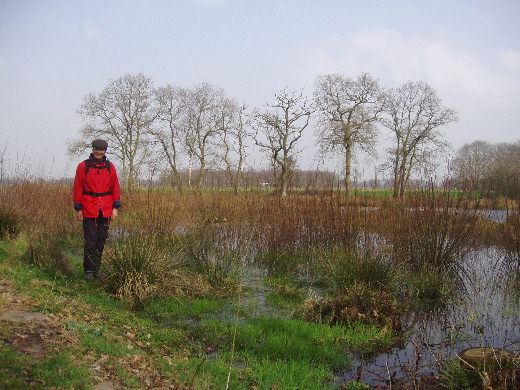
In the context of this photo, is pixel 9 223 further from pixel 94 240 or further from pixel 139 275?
pixel 139 275

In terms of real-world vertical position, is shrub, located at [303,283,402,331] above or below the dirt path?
below

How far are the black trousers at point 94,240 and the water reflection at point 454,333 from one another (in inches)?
163

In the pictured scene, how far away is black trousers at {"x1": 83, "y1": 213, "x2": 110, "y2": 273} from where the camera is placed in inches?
239

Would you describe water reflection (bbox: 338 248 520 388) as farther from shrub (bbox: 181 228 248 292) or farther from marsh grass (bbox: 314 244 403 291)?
shrub (bbox: 181 228 248 292)

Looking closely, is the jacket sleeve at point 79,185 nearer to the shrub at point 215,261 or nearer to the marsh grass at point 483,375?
the shrub at point 215,261

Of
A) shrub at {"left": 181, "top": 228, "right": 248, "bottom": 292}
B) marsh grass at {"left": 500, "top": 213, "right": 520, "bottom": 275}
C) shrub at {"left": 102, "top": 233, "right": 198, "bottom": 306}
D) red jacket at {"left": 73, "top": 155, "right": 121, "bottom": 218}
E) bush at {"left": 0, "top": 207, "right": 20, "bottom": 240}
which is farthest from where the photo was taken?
bush at {"left": 0, "top": 207, "right": 20, "bottom": 240}

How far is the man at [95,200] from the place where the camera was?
5.96 meters

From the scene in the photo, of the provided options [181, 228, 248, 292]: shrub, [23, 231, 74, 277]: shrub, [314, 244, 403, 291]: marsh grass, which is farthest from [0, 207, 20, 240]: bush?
[314, 244, 403, 291]: marsh grass

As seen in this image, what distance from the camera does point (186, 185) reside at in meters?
10.5

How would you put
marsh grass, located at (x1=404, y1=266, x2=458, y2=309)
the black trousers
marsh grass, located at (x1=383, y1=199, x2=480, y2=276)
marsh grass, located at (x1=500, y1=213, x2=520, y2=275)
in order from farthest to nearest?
marsh grass, located at (x1=500, y1=213, x2=520, y2=275)
marsh grass, located at (x1=383, y1=199, x2=480, y2=276)
marsh grass, located at (x1=404, y1=266, x2=458, y2=309)
the black trousers

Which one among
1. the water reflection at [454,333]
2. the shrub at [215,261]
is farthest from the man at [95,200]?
the water reflection at [454,333]

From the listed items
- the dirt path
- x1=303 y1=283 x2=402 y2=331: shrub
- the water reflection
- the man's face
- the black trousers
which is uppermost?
the man's face

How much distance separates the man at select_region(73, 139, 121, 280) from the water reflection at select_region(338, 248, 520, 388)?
4160 millimetres

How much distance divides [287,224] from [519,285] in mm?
4390
